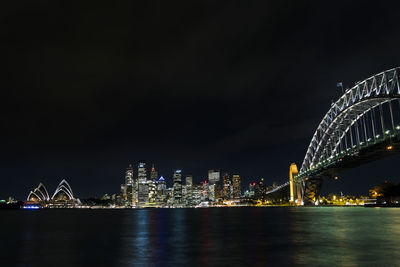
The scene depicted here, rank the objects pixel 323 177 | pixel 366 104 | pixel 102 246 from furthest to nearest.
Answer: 1. pixel 323 177
2. pixel 366 104
3. pixel 102 246

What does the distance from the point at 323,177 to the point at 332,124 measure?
74.1 ft

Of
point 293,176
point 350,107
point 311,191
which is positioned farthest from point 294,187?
point 350,107

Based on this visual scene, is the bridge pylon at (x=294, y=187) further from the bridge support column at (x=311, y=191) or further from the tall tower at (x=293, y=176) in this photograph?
the bridge support column at (x=311, y=191)

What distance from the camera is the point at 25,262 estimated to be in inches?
875

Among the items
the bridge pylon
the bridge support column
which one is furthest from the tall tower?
the bridge support column

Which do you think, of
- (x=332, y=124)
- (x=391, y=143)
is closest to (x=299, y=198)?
(x=332, y=124)

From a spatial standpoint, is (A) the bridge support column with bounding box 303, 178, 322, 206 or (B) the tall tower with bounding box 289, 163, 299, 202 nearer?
(A) the bridge support column with bounding box 303, 178, 322, 206

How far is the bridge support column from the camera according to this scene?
405 ft

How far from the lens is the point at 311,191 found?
128750 mm

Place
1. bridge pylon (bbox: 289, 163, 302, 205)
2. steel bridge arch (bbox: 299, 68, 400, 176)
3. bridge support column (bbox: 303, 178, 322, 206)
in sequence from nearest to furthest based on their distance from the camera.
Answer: steel bridge arch (bbox: 299, 68, 400, 176)
bridge support column (bbox: 303, 178, 322, 206)
bridge pylon (bbox: 289, 163, 302, 205)

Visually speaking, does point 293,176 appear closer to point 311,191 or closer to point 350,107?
point 311,191

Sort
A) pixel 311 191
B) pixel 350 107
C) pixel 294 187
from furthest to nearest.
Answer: pixel 294 187 < pixel 311 191 < pixel 350 107

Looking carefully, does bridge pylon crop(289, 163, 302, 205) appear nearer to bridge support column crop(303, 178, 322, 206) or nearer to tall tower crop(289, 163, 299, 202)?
tall tower crop(289, 163, 299, 202)

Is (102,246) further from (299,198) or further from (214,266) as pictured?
(299,198)
